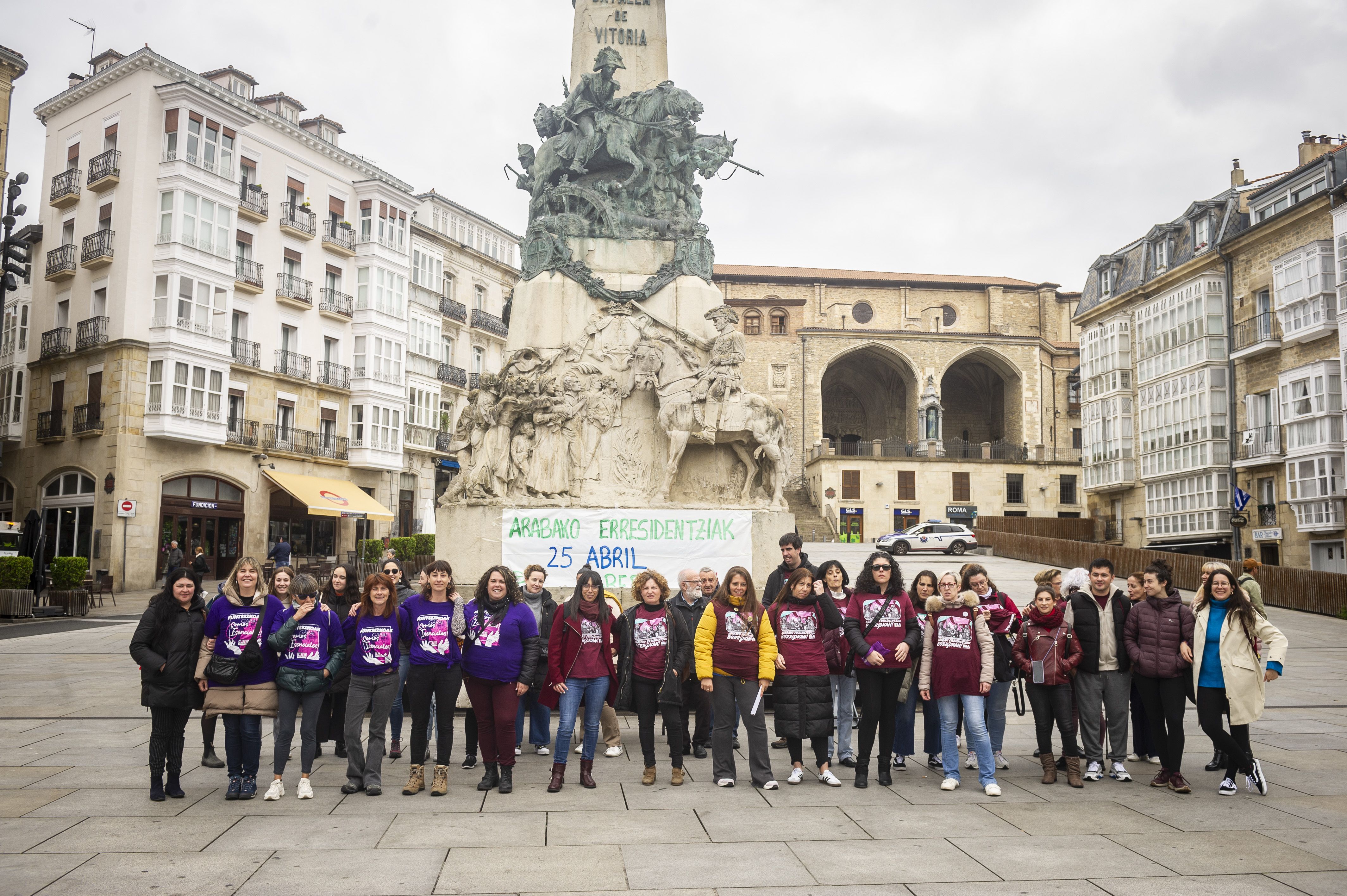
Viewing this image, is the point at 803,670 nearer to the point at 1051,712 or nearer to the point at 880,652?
the point at 880,652

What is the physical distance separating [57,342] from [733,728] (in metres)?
32.2

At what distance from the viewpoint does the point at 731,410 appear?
1212cm

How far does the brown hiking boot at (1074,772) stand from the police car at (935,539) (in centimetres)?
3144

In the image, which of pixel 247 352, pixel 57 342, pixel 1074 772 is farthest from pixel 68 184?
pixel 1074 772

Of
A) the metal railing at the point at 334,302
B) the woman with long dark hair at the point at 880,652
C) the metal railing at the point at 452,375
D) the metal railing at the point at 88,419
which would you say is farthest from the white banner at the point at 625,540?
the metal railing at the point at 452,375

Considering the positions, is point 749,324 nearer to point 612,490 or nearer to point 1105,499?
point 1105,499

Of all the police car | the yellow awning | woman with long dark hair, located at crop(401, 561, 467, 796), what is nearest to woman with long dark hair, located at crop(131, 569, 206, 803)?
woman with long dark hair, located at crop(401, 561, 467, 796)

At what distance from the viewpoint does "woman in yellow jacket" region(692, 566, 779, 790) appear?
7234 millimetres

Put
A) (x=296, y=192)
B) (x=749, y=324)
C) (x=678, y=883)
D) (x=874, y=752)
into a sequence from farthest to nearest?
(x=749, y=324), (x=296, y=192), (x=874, y=752), (x=678, y=883)

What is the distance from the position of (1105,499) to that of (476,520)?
3824 cm

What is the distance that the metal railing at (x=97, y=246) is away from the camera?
101 ft

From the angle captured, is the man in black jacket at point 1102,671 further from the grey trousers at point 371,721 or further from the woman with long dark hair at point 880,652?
the grey trousers at point 371,721

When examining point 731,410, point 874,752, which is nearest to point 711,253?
point 731,410

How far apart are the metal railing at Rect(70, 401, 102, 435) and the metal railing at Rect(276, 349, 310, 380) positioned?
6.28m
